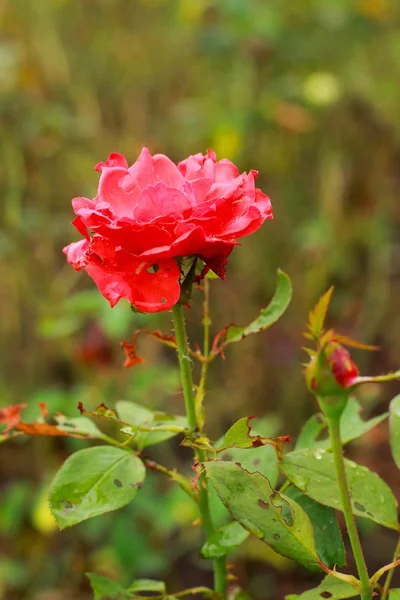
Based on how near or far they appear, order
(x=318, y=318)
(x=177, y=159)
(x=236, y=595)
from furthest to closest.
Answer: (x=177, y=159), (x=236, y=595), (x=318, y=318)

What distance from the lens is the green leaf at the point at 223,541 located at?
0.49m

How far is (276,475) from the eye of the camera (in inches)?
19.5

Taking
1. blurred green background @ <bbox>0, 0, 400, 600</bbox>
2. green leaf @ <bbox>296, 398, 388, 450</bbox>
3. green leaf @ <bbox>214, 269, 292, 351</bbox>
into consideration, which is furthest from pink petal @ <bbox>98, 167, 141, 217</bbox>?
blurred green background @ <bbox>0, 0, 400, 600</bbox>

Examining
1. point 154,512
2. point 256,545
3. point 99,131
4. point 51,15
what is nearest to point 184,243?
point 154,512

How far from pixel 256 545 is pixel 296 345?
65 cm

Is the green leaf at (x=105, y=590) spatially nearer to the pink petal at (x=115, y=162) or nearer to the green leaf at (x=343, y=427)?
the green leaf at (x=343, y=427)

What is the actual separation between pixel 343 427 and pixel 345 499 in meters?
0.15

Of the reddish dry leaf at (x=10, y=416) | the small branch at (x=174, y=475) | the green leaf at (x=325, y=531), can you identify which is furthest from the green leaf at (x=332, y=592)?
the reddish dry leaf at (x=10, y=416)

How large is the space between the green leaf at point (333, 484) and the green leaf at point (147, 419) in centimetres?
10

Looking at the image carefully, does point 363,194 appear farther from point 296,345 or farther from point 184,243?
point 184,243

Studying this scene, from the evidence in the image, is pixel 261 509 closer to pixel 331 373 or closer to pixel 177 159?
pixel 331 373

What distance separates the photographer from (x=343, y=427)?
539 millimetres

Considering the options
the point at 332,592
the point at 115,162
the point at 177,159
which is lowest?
the point at 177,159

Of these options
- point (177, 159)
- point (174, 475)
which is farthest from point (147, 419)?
point (177, 159)
